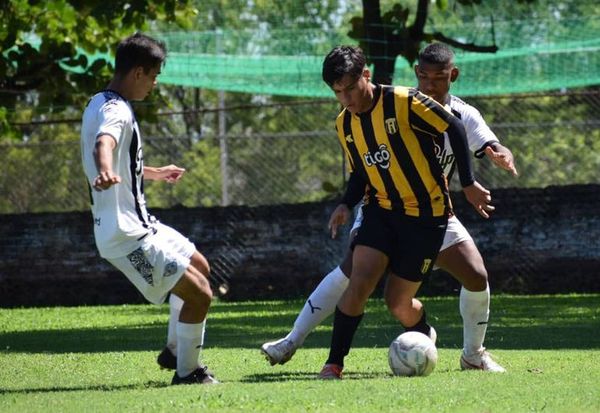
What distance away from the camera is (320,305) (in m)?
8.04

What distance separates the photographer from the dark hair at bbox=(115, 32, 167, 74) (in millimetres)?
6949

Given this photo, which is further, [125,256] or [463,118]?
[463,118]

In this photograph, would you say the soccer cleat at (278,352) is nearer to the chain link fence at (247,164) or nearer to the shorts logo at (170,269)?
the shorts logo at (170,269)

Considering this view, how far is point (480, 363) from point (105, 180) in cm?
279

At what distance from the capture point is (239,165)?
62.7 feet

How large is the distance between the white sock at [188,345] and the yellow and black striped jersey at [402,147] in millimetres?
1355

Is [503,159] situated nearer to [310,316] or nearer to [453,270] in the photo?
[453,270]

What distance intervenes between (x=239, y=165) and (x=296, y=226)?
231 cm

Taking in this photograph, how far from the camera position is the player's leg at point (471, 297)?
25.8ft

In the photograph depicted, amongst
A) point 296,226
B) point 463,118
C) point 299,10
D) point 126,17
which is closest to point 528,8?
point 299,10

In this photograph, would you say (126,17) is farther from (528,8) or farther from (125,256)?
(125,256)

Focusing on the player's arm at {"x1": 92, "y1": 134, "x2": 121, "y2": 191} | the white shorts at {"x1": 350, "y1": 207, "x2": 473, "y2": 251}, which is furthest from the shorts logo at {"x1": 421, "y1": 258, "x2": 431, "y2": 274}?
the player's arm at {"x1": 92, "y1": 134, "x2": 121, "y2": 191}

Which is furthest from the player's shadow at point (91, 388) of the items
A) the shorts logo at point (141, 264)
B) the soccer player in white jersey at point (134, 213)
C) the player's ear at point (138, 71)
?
the player's ear at point (138, 71)

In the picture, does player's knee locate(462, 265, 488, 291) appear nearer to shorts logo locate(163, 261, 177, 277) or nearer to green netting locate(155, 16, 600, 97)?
shorts logo locate(163, 261, 177, 277)
